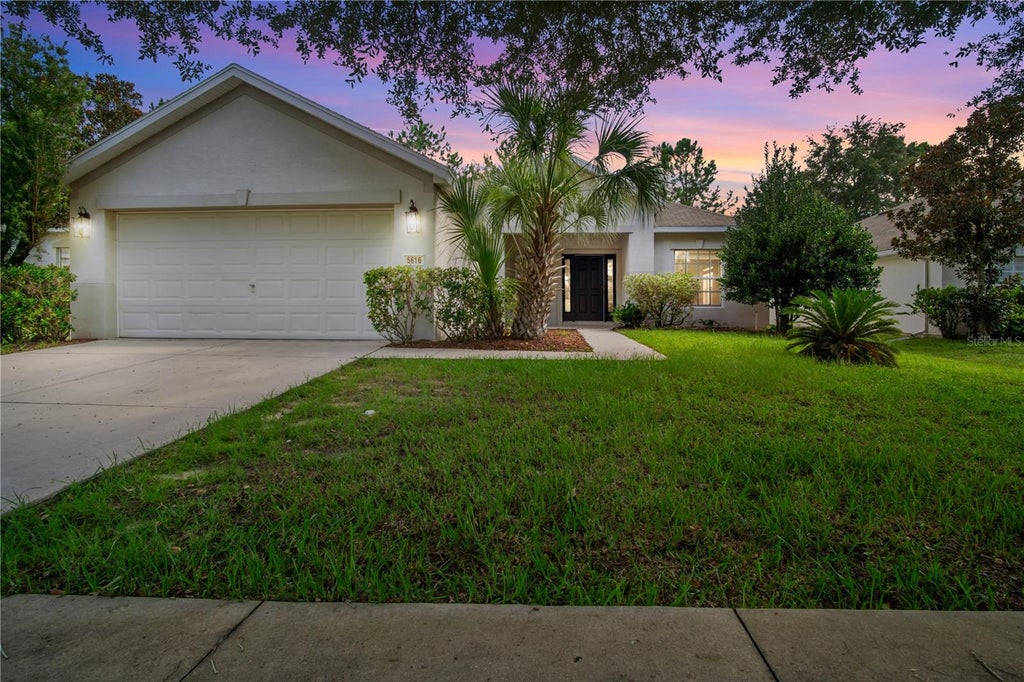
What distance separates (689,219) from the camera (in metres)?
15.1

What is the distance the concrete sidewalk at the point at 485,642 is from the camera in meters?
1.64

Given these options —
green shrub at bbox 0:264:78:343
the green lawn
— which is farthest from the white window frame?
green shrub at bbox 0:264:78:343

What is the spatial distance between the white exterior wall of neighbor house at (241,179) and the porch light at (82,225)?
10 cm

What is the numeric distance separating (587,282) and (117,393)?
1232cm

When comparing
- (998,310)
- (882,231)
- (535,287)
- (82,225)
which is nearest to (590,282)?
(535,287)

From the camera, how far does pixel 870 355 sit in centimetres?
687

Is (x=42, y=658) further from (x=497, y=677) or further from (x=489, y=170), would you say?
(x=489, y=170)

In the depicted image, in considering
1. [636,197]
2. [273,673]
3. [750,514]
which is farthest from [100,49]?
[636,197]

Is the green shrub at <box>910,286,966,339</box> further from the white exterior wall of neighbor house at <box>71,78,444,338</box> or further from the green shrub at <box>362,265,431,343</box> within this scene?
the white exterior wall of neighbor house at <box>71,78,444,338</box>

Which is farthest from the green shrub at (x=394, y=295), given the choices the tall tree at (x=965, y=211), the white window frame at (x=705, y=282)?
the tall tree at (x=965, y=211)

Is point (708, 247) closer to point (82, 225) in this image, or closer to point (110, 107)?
point (82, 225)

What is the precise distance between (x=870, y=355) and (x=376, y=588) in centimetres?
711

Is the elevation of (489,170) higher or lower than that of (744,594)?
higher

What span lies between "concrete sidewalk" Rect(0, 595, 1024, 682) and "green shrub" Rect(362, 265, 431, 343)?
731cm
